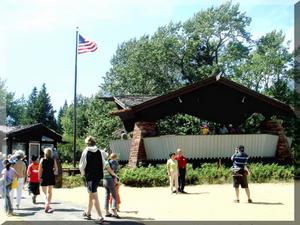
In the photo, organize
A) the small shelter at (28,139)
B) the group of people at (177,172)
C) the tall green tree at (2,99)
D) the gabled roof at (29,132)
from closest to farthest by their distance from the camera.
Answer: the group of people at (177,172) → the gabled roof at (29,132) → the small shelter at (28,139) → the tall green tree at (2,99)

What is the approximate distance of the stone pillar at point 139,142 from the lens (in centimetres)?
2611

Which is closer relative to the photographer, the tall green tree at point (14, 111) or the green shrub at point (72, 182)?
the green shrub at point (72, 182)

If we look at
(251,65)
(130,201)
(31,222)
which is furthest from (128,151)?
(251,65)

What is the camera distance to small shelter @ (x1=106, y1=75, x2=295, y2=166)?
2634 cm

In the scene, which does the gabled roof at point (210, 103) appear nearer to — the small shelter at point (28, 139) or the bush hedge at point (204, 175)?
the bush hedge at point (204, 175)

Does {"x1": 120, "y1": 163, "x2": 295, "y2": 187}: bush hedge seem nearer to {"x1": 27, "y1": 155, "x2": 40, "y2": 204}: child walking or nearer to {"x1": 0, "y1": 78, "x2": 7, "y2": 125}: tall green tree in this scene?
{"x1": 27, "y1": 155, "x2": 40, "y2": 204}: child walking

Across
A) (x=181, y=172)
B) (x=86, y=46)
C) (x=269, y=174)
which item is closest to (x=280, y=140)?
(x=269, y=174)

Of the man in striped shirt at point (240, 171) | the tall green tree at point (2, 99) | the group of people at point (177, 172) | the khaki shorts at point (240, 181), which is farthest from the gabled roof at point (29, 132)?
the tall green tree at point (2, 99)

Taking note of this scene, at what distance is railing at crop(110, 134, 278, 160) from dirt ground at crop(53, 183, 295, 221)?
15.5 ft

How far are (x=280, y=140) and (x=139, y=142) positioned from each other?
7.66m

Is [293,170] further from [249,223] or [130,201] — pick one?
[249,223]

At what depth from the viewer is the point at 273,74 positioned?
5262 centimetres

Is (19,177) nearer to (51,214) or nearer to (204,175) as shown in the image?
(51,214)

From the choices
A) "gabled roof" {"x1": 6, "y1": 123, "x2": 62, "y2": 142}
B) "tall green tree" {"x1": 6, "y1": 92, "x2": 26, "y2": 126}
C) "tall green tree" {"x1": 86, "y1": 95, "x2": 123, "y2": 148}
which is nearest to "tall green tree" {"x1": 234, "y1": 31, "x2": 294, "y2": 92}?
"tall green tree" {"x1": 86, "y1": 95, "x2": 123, "y2": 148}
